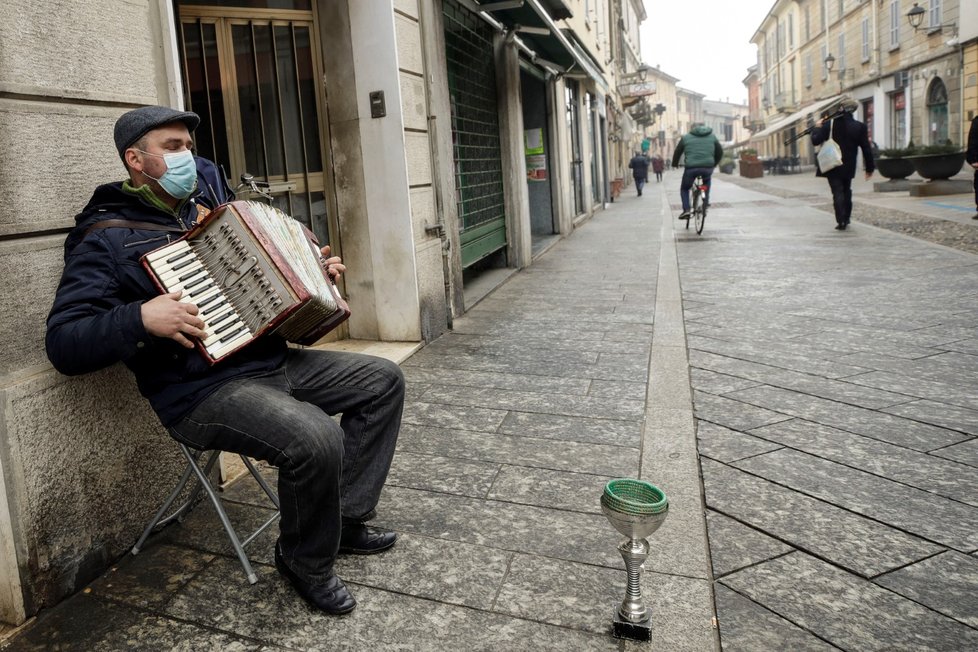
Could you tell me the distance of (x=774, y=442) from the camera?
3.78 meters

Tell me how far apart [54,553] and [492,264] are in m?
8.18

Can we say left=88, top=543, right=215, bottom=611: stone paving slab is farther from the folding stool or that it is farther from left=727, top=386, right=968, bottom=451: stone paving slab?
left=727, top=386, right=968, bottom=451: stone paving slab

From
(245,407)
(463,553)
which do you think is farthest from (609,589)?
(245,407)

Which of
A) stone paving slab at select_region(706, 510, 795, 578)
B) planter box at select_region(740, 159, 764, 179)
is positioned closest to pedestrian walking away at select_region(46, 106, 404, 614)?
stone paving slab at select_region(706, 510, 795, 578)

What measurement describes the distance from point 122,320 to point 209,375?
37cm

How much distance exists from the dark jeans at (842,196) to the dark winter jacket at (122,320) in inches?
439

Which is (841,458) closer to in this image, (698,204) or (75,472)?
(75,472)

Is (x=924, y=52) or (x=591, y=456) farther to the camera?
(x=924, y=52)

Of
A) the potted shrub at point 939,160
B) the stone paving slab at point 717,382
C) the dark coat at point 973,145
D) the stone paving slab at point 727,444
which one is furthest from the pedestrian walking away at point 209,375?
the potted shrub at point 939,160

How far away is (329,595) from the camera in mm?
2514

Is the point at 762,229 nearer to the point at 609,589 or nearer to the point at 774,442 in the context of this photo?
the point at 774,442

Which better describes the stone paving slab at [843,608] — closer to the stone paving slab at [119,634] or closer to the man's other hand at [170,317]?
the stone paving slab at [119,634]

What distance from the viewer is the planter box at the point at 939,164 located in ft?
57.2

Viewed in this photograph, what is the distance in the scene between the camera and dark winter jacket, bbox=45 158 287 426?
2.33m
